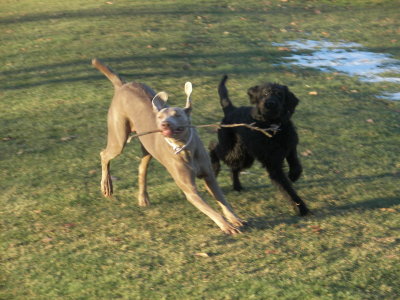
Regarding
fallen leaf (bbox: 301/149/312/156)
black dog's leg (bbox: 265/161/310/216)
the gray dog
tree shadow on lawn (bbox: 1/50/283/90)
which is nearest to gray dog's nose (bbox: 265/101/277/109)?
black dog's leg (bbox: 265/161/310/216)

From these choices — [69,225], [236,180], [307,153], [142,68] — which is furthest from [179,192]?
[142,68]

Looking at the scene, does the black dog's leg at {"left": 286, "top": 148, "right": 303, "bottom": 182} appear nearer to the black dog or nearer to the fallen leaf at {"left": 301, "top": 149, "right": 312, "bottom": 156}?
the black dog

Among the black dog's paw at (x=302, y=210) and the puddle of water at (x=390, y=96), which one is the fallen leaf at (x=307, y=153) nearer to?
the black dog's paw at (x=302, y=210)

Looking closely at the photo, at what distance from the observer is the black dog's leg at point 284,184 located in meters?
6.25

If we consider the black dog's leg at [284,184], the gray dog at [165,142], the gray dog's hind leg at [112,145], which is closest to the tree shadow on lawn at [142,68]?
the gray dog's hind leg at [112,145]

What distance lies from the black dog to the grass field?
0.28m

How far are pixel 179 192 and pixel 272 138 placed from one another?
3.79 feet

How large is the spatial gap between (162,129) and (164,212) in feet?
4.25

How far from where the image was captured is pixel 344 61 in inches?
497

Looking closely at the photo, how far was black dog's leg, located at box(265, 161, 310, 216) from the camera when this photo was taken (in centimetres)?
625

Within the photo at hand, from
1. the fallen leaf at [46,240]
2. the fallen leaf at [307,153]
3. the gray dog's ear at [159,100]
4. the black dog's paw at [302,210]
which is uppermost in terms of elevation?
the gray dog's ear at [159,100]

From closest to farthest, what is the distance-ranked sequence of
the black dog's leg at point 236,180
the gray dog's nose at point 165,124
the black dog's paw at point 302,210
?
the gray dog's nose at point 165,124 → the black dog's paw at point 302,210 → the black dog's leg at point 236,180

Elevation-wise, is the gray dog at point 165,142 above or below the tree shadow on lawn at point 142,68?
above

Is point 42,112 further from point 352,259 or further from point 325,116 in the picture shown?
point 352,259
